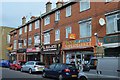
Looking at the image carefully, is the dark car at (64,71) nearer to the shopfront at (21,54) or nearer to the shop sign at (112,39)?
the shop sign at (112,39)

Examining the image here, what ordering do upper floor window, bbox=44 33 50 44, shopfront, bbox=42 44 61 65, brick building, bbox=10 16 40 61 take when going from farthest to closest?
1. brick building, bbox=10 16 40 61
2. upper floor window, bbox=44 33 50 44
3. shopfront, bbox=42 44 61 65

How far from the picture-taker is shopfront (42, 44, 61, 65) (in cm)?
2995

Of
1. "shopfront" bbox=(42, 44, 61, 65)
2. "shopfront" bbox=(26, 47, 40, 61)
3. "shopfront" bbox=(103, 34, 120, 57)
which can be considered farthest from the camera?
"shopfront" bbox=(26, 47, 40, 61)

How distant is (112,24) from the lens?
21031 mm

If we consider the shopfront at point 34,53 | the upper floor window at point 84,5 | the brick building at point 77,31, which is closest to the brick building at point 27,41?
the shopfront at point 34,53

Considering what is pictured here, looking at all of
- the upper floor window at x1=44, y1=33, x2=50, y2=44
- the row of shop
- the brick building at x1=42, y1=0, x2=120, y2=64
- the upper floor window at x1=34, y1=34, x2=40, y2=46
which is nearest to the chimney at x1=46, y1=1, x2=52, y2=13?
the brick building at x1=42, y1=0, x2=120, y2=64

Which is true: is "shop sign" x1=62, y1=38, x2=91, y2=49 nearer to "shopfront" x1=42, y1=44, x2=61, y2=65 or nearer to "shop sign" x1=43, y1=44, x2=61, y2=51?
"shop sign" x1=43, y1=44, x2=61, y2=51

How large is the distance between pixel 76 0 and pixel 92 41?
621cm

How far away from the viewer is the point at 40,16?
36.1 metres

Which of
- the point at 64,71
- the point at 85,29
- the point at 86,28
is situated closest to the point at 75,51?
the point at 85,29

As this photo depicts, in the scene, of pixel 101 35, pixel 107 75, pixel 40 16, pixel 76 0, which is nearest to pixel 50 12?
pixel 40 16

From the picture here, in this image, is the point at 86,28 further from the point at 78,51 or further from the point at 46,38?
the point at 46,38

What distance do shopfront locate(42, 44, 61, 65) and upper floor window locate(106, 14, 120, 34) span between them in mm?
9143

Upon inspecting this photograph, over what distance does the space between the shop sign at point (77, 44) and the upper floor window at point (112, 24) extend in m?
2.54
